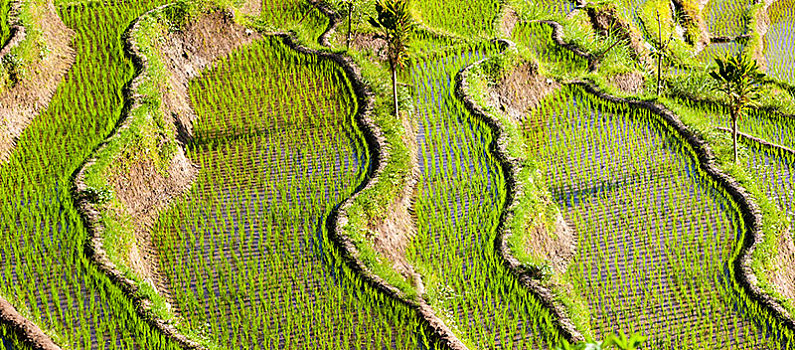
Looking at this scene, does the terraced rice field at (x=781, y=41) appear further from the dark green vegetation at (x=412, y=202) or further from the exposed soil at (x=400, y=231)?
the exposed soil at (x=400, y=231)

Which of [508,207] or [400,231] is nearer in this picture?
[400,231]

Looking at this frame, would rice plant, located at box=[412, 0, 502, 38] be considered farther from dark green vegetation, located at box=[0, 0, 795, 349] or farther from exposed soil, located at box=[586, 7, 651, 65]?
exposed soil, located at box=[586, 7, 651, 65]

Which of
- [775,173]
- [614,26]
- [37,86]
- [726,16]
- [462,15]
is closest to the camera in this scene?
[775,173]

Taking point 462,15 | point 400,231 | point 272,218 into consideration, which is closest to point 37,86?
point 272,218

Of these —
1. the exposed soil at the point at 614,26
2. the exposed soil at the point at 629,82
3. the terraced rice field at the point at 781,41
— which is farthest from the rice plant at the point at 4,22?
the terraced rice field at the point at 781,41

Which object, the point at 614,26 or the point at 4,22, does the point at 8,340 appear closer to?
the point at 4,22
